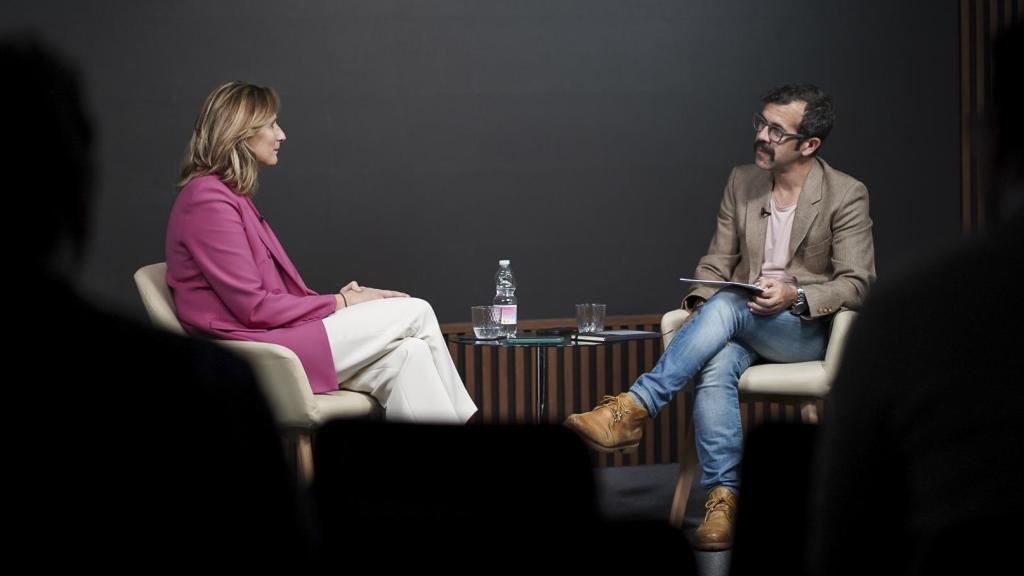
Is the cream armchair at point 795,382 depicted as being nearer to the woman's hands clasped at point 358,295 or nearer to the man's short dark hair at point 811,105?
the man's short dark hair at point 811,105

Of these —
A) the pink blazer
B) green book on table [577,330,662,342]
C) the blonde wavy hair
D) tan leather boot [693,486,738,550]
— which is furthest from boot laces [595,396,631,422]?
the blonde wavy hair

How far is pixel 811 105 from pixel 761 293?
85 cm

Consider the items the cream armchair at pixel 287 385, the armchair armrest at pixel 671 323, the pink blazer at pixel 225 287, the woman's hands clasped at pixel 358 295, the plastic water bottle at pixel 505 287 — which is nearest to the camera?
the cream armchair at pixel 287 385

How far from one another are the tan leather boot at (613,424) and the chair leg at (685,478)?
0.88ft

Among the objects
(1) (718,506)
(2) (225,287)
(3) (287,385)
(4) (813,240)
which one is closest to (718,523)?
(1) (718,506)

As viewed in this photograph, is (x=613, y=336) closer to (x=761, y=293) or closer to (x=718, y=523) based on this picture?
(x=761, y=293)

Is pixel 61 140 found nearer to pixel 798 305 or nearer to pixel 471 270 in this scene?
pixel 798 305

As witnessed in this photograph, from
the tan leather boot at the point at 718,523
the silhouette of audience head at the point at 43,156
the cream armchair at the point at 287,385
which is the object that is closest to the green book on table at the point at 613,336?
the tan leather boot at the point at 718,523

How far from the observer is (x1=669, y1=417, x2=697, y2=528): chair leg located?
398 cm

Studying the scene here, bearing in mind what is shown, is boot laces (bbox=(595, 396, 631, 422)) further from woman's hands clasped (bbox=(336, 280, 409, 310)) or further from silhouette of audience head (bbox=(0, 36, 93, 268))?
silhouette of audience head (bbox=(0, 36, 93, 268))

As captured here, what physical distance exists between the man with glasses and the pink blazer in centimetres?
90

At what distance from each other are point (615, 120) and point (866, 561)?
13.3 feet

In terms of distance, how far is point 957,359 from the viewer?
1.10m

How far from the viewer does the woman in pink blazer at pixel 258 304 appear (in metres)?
3.61
